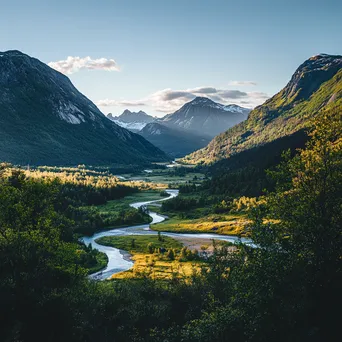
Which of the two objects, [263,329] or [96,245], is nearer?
[263,329]

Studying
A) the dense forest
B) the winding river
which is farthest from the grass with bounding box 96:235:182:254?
the dense forest

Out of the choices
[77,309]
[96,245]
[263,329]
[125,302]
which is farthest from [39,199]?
[96,245]

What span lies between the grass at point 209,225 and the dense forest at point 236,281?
338ft

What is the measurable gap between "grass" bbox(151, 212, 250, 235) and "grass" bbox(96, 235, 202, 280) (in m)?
19.2

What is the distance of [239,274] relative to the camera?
1551 inches

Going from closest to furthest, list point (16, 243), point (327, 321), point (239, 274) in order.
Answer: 1. point (327, 321)
2. point (239, 274)
3. point (16, 243)

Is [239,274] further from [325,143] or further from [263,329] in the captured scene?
[325,143]

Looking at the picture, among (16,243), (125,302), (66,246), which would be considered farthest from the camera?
(125,302)

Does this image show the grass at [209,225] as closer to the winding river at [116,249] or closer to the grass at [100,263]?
the winding river at [116,249]

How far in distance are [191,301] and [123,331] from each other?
13.2 meters

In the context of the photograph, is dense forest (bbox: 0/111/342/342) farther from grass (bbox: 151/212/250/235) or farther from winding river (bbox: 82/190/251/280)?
grass (bbox: 151/212/250/235)

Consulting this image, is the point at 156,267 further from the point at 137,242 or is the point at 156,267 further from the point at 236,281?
the point at 236,281

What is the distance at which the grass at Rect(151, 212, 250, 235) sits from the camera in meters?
162

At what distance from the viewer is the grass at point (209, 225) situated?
162000 mm
